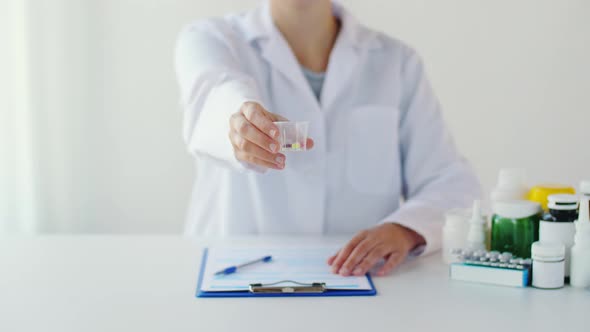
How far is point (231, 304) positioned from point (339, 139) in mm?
743

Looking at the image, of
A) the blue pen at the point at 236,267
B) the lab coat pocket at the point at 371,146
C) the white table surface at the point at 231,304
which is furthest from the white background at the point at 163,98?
the blue pen at the point at 236,267

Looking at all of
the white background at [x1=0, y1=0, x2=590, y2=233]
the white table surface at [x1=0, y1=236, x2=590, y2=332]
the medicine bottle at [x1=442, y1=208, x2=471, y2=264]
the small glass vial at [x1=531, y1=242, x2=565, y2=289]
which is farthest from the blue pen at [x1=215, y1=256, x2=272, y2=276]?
the white background at [x1=0, y1=0, x2=590, y2=233]

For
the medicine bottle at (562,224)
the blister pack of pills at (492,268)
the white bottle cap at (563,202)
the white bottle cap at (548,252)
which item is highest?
the white bottle cap at (563,202)

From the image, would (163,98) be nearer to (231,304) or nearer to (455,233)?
(455,233)

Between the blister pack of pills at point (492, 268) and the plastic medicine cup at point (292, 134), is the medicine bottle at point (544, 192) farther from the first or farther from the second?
the plastic medicine cup at point (292, 134)

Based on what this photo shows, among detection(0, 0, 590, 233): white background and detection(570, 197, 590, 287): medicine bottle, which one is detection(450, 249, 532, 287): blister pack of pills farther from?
detection(0, 0, 590, 233): white background

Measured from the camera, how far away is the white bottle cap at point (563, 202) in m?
1.18

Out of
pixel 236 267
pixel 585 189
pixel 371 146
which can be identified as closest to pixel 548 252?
pixel 585 189

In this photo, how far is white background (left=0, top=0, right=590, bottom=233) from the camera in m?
2.67

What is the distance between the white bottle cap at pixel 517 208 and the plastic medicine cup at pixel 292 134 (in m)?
0.38

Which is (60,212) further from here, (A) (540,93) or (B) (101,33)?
(A) (540,93)

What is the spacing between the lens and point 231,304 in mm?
1069

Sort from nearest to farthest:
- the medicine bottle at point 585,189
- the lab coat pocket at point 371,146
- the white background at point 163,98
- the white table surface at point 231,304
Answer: the white table surface at point 231,304 → the medicine bottle at point 585,189 → the lab coat pocket at point 371,146 → the white background at point 163,98

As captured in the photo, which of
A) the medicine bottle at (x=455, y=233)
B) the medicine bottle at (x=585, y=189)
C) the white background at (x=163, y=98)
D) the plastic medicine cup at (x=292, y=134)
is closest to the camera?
the plastic medicine cup at (x=292, y=134)
